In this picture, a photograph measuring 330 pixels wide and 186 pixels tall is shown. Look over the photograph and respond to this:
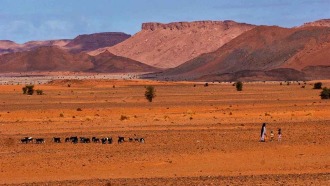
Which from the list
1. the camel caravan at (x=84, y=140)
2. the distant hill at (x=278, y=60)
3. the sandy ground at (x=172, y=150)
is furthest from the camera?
the distant hill at (x=278, y=60)

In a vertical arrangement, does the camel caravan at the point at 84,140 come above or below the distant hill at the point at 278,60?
below

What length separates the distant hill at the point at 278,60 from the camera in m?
153

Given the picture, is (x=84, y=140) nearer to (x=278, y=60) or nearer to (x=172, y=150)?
(x=172, y=150)

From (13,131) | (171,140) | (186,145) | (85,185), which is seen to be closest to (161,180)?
(85,185)

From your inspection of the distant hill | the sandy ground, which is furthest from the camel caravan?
the distant hill

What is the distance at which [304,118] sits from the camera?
151 feet

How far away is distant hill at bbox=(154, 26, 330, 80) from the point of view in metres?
153

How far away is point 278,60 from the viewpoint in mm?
180125

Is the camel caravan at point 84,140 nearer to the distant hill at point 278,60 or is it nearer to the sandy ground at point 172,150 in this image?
the sandy ground at point 172,150

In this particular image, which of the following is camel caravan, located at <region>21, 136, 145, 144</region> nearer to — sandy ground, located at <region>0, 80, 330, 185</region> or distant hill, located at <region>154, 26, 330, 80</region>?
sandy ground, located at <region>0, 80, 330, 185</region>

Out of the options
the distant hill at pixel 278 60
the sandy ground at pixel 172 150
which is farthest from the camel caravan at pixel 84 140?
the distant hill at pixel 278 60

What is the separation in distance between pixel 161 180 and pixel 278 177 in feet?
10.7

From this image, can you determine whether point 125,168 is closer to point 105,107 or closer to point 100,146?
point 100,146

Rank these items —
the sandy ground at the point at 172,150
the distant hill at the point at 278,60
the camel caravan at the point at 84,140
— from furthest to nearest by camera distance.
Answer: the distant hill at the point at 278,60, the camel caravan at the point at 84,140, the sandy ground at the point at 172,150
